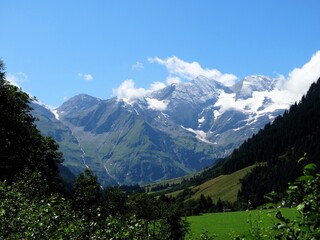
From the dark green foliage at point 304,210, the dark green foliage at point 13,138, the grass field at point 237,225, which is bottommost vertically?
the grass field at point 237,225

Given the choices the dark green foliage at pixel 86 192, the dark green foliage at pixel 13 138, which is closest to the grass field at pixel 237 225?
the dark green foliage at pixel 86 192

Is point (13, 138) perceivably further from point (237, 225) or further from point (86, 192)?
point (237, 225)

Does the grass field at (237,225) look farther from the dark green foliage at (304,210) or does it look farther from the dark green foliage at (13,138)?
the dark green foliage at (13,138)

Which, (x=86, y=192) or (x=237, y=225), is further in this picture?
(x=237, y=225)

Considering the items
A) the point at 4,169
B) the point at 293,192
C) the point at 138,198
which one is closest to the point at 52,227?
the point at 293,192

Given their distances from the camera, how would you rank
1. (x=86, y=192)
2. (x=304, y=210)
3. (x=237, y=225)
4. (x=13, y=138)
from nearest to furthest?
1. (x=304, y=210)
2. (x=13, y=138)
3. (x=86, y=192)
4. (x=237, y=225)

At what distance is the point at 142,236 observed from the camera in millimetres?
12852

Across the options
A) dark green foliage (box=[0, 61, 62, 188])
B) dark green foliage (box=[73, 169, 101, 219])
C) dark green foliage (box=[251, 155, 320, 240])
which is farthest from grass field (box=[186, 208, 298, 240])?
dark green foliage (box=[0, 61, 62, 188])

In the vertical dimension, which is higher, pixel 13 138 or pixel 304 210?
pixel 13 138

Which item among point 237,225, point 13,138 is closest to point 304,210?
point 13,138

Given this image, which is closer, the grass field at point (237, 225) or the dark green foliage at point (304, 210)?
the dark green foliage at point (304, 210)

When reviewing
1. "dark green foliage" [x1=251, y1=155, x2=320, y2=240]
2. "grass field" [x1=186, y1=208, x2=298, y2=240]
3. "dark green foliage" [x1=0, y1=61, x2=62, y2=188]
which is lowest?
"grass field" [x1=186, y1=208, x2=298, y2=240]

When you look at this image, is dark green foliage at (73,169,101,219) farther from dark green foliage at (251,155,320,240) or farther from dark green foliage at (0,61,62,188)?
dark green foliage at (251,155,320,240)

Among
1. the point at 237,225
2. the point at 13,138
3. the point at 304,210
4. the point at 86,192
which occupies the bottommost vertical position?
the point at 237,225
